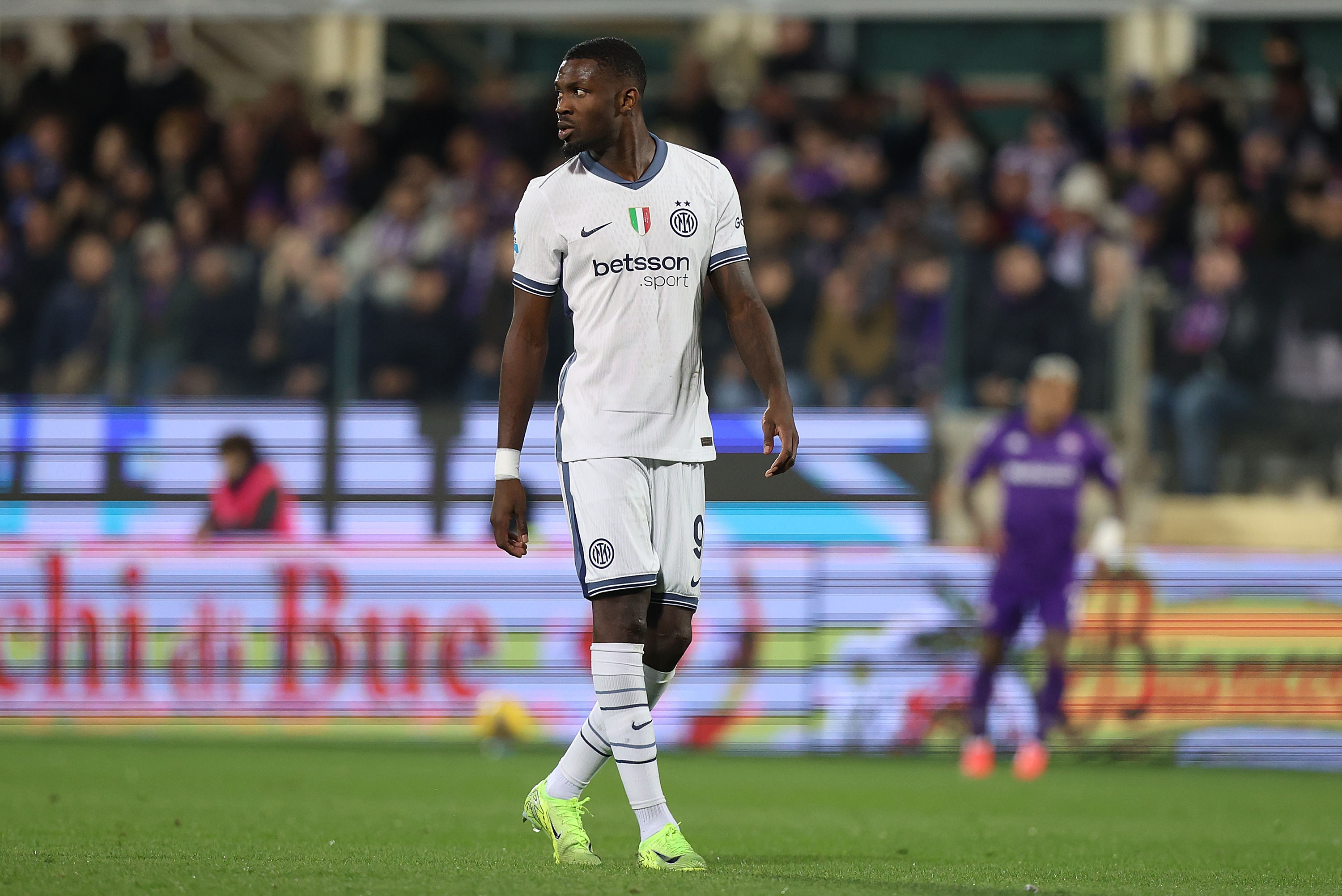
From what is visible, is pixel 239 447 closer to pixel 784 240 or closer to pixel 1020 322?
pixel 784 240

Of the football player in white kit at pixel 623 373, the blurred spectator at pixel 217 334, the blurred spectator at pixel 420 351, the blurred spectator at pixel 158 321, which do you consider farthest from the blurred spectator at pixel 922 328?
the football player in white kit at pixel 623 373

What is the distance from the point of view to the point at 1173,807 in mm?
8992

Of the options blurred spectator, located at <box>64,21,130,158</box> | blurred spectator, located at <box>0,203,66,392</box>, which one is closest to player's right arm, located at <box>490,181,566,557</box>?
blurred spectator, located at <box>0,203,66,392</box>

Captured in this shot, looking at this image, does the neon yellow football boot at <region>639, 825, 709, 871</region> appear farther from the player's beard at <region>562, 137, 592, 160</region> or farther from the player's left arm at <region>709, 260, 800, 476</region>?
the player's beard at <region>562, 137, 592, 160</region>

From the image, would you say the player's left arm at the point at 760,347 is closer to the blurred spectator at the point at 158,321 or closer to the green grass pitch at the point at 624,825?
the green grass pitch at the point at 624,825

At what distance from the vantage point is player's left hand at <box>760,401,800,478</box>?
5.44 m

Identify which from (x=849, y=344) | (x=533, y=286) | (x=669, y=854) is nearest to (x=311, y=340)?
(x=849, y=344)

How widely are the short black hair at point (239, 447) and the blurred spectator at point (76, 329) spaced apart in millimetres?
1428

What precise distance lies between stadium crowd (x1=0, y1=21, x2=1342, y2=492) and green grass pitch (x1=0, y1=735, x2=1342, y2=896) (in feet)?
9.15

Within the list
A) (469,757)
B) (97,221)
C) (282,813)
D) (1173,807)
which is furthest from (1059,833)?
(97,221)

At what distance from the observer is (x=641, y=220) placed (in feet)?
18.2

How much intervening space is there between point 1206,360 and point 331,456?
19.7ft

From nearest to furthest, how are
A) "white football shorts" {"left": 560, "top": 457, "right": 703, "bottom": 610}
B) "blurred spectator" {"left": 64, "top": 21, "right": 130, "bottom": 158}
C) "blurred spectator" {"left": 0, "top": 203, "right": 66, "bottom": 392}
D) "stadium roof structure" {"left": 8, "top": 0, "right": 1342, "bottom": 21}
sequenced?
"white football shorts" {"left": 560, "top": 457, "right": 703, "bottom": 610}
"blurred spectator" {"left": 0, "top": 203, "right": 66, "bottom": 392}
"stadium roof structure" {"left": 8, "top": 0, "right": 1342, "bottom": 21}
"blurred spectator" {"left": 64, "top": 21, "right": 130, "bottom": 158}

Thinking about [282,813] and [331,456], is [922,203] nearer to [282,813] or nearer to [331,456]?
[331,456]
